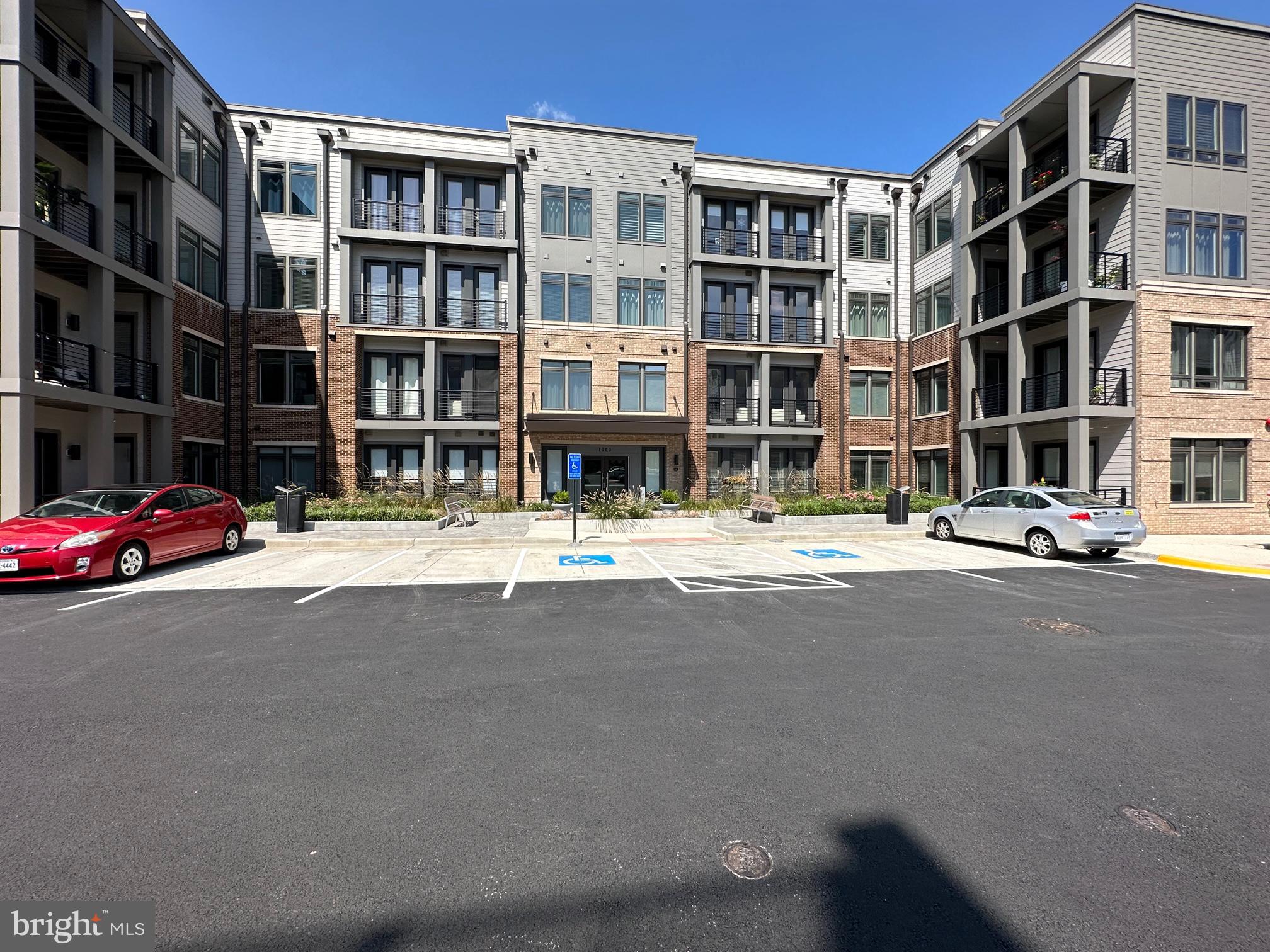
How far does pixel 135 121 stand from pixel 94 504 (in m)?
13.3

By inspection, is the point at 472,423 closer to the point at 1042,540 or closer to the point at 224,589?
the point at 224,589

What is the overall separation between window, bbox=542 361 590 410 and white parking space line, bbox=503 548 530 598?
962 cm

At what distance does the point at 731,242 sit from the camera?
23.7m

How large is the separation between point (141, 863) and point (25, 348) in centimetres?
1467

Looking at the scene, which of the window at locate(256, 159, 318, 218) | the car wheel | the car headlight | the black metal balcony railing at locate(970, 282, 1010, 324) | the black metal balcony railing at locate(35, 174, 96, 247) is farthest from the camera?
the black metal balcony railing at locate(970, 282, 1010, 324)

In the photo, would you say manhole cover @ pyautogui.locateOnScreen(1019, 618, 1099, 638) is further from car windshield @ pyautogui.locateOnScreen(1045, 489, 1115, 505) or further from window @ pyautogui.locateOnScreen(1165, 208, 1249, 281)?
window @ pyautogui.locateOnScreen(1165, 208, 1249, 281)

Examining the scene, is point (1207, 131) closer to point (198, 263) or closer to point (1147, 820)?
point (1147, 820)

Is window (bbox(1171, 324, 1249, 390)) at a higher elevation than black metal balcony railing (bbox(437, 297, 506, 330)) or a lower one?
lower

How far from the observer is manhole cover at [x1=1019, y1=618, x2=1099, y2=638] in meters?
6.55

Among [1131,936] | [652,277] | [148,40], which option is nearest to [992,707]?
[1131,936]

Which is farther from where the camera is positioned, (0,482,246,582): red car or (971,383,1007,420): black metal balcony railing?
(971,383,1007,420): black metal balcony railing

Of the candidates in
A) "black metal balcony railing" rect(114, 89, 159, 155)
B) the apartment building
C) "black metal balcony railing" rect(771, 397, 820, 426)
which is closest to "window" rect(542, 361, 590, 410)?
the apartment building

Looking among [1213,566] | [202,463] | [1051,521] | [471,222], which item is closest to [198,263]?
[202,463]

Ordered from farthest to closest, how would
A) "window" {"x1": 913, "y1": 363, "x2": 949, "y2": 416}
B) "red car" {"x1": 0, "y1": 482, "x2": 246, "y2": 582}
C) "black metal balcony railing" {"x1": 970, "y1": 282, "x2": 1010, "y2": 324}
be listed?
"window" {"x1": 913, "y1": 363, "x2": 949, "y2": 416}, "black metal balcony railing" {"x1": 970, "y1": 282, "x2": 1010, "y2": 324}, "red car" {"x1": 0, "y1": 482, "x2": 246, "y2": 582}
